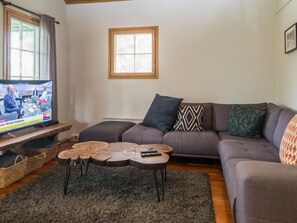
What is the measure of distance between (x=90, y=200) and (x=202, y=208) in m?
0.99

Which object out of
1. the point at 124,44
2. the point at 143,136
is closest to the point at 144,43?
the point at 124,44

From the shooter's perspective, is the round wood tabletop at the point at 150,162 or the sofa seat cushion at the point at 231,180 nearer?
the sofa seat cushion at the point at 231,180

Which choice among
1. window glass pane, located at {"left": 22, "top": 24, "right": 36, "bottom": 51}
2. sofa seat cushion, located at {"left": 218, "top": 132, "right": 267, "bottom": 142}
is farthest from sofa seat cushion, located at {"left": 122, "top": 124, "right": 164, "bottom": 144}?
window glass pane, located at {"left": 22, "top": 24, "right": 36, "bottom": 51}

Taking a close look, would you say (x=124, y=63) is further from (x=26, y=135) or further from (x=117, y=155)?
(x=117, y=155)

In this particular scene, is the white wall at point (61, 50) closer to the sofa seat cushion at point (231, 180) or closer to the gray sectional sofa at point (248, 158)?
the gray sectional sofa at point (248, 158)

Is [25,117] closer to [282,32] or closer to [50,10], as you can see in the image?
[50,10]

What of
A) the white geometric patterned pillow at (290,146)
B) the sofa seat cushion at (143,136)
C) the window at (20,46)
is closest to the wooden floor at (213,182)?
the sofa seat cushion at (143,136)

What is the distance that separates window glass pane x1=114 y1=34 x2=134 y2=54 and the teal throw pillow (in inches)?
81.8

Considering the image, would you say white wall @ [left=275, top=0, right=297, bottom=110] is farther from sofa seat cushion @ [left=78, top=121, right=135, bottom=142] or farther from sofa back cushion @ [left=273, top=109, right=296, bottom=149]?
sofa seat cushion @ [left=78, top=121, right=135, bottom=142]

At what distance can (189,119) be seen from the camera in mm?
3379

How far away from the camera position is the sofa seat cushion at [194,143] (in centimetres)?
296

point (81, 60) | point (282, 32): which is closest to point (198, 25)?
point (282, 32)

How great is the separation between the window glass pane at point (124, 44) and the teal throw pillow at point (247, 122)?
2.08 m

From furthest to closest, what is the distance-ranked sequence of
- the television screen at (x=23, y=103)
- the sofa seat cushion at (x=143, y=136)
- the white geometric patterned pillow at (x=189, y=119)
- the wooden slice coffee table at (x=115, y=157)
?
1. the white geometric patterned pillow at (x=189, y=119)
2. the sofa seat cushion at (x=143, y=136)
3. the television screen at (x=23, y=103)
4. the wooden slice coffee table at (x=115, y=157)
